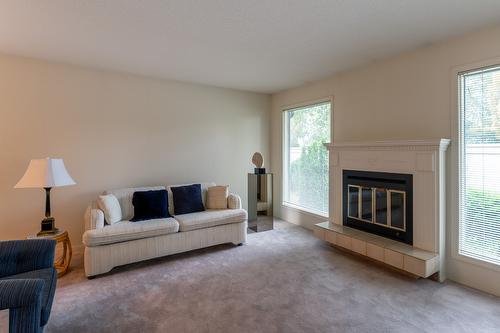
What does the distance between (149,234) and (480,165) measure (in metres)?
3.73

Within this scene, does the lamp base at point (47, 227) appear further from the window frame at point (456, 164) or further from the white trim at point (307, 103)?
the window frame at point (456, 164)

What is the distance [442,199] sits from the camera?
2.82 m

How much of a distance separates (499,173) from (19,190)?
5477 millimetres

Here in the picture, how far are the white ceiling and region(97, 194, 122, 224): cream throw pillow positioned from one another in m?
1.80

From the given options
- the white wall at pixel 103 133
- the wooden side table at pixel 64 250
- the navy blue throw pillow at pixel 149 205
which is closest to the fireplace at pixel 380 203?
the white wall at pixel 103 133

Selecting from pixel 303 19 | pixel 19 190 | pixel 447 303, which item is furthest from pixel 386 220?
pixel 19 190

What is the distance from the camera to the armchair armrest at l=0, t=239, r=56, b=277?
6.43 feet

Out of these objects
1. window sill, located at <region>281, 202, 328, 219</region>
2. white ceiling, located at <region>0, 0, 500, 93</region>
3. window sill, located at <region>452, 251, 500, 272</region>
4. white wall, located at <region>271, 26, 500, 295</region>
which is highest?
white ceiling, located at <region>0, 0, 500, 93</region>

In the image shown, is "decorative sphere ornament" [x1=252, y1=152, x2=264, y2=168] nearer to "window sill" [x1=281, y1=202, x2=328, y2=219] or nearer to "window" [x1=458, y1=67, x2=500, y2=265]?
"window sill" [x1=281, y1=202, x2=328, y2=219]

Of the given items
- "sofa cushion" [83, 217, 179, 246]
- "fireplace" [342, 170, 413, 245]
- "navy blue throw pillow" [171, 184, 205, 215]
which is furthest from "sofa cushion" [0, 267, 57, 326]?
"fireplace" [342, 170, 413, 245]

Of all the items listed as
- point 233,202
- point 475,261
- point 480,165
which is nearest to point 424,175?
point 480,165

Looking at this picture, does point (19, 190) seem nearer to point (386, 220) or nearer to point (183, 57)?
point (183, 57)

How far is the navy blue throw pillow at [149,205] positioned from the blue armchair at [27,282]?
1389 mm

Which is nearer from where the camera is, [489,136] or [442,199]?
[489,136]
